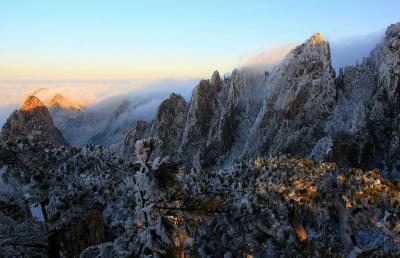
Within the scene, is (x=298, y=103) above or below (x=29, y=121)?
above

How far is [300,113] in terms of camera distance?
451 ft

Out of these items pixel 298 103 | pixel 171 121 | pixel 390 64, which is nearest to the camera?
pixel 390 64

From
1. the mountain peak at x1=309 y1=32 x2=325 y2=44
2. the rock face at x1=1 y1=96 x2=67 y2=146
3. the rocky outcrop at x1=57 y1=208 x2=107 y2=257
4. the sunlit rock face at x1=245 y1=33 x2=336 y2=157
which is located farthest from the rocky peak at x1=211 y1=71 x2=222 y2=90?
the rocky outcrop at x1=57 y1=208 x2=107 y2=257

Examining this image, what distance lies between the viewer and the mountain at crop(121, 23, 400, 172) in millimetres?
114438

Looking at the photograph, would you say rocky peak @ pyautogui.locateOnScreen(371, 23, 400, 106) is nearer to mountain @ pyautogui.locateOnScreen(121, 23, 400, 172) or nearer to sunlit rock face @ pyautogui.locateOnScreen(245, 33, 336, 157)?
mountain @ pyautogui.locateOnScreen(121, 23, 400, 172)

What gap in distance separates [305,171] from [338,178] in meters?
3.07

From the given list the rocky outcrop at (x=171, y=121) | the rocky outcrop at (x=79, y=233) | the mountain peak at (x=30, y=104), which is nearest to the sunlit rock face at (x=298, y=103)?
the rocky outcrop at (x=171, y=121)

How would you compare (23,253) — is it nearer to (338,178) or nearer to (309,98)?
(338,178)

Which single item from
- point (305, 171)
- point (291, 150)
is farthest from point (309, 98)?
point (305, 171)

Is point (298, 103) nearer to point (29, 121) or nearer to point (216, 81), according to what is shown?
point (216, 81)

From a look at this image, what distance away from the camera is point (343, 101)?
130 metres

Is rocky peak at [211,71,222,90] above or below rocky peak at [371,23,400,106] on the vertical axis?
below

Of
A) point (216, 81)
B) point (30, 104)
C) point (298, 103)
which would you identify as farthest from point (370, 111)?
point (30, 104)

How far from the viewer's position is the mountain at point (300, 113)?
114438 millimetres
